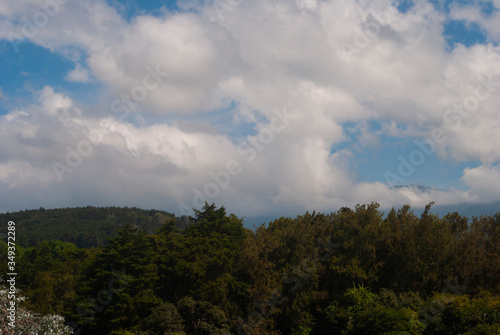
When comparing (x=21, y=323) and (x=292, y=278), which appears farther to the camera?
(x=292, y=278)

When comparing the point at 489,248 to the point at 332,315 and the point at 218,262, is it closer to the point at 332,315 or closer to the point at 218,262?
the point at 332,315

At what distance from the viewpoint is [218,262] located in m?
39.1

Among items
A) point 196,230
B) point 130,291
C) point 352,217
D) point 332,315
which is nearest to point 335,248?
point 352,217

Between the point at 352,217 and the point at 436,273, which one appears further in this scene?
the point at 352,217

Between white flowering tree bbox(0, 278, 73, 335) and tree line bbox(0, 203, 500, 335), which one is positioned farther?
tree line bbox(0, 203, 500, 335)

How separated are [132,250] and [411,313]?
29485 mm

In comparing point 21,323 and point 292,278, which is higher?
point 292,278

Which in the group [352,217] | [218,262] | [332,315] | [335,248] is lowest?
[332,315]

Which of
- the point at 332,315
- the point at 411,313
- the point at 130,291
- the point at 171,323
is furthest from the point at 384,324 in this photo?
the point at 130,291

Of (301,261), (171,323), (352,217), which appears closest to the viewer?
(171,323)

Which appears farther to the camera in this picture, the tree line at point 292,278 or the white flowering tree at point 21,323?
the tree line at point 292,278

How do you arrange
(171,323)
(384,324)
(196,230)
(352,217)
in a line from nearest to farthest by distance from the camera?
(384,324) → (171,323) → (352,217) → (196,230)

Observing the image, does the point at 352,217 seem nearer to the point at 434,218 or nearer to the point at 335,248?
the point at 335,248

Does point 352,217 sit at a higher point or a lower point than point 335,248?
higher
